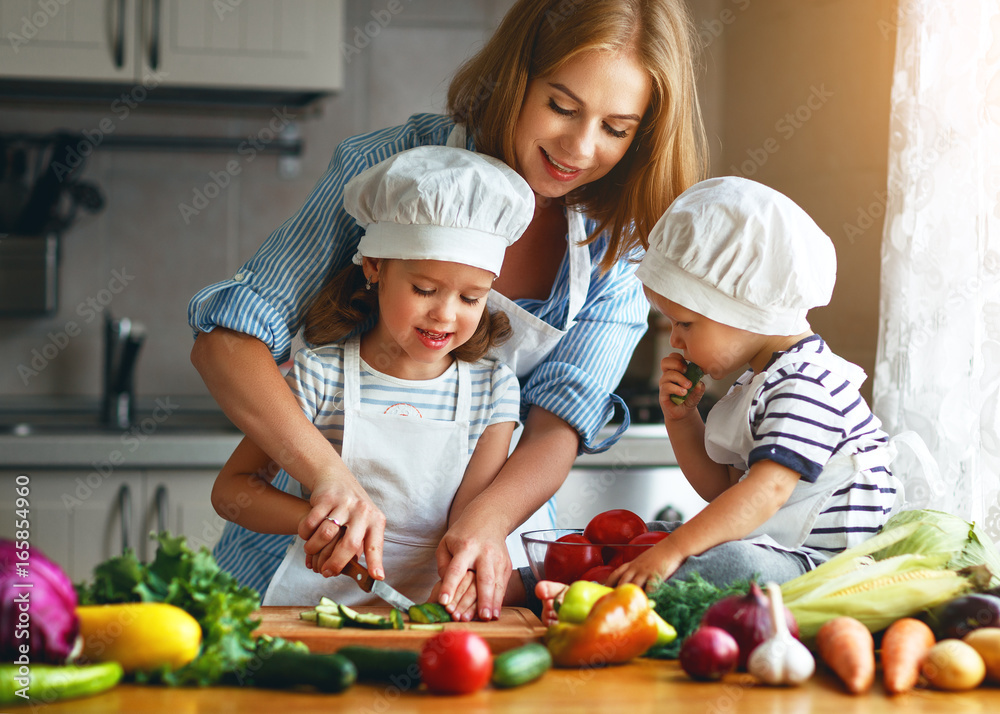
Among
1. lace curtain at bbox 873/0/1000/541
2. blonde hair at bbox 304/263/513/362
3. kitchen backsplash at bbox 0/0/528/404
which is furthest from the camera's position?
kitchen backsplash at bbox 0/0/528/404

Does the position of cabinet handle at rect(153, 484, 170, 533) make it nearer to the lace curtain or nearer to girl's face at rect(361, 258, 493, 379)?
girl's face at rect(361, 258, 493, 379)

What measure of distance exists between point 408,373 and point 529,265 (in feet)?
0.79

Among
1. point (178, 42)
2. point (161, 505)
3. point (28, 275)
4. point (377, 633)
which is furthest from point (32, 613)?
point (28, 275)

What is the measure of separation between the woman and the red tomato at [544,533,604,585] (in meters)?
0.06

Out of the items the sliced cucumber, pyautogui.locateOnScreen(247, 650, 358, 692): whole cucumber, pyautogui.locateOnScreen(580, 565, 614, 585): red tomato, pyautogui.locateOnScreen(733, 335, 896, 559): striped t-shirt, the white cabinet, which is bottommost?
the sliced cucumber

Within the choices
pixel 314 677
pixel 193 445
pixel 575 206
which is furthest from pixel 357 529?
pixel 193 445

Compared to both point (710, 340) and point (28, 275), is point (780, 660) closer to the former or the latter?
point (710, 340)

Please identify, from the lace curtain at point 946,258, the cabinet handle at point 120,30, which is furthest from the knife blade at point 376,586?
the cabinet handle at point 120,30

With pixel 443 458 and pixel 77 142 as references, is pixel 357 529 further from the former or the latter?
pixel 77 142

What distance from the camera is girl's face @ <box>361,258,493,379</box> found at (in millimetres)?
1081

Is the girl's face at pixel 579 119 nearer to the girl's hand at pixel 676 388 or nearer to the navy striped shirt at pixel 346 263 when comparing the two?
the navy striped shirt at pixel 346 263

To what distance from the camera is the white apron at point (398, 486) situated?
1.13 metres

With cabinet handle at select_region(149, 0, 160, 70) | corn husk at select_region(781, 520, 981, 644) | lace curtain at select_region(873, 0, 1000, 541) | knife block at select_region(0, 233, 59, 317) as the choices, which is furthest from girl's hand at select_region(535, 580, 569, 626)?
knife block at select_region(0, 233, 59, 317)

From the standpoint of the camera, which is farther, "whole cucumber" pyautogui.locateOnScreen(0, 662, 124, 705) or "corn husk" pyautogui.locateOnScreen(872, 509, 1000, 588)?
"corn husk" pyautogui.locateOnScreen(872, 509, 1000, 588)
